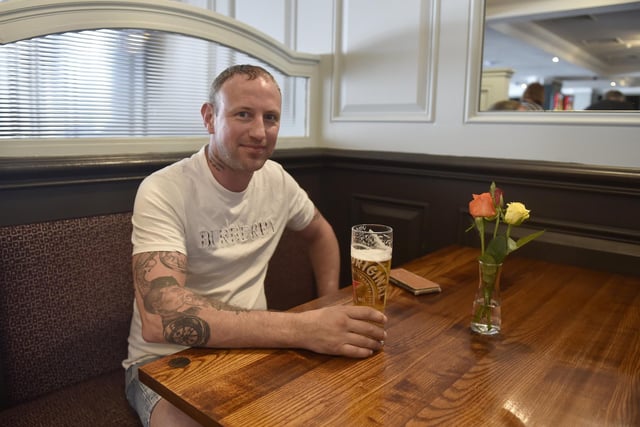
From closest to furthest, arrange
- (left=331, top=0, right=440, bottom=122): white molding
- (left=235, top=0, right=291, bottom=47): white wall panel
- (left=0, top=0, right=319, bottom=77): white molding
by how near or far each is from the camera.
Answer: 1. (left=0, top=0, right=319, bottom=77): white molding
2. (left=331, top=0, right=440, bottom=122): white molding
3. (left=235, top=0, right=291, bottom=47): white wall panel

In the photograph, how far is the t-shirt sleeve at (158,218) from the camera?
4.24ft

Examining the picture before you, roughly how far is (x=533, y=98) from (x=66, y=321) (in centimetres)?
→ 181

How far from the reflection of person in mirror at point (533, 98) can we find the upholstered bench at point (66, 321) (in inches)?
59.6

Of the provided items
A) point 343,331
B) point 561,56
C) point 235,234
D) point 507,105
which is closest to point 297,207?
point 235,234

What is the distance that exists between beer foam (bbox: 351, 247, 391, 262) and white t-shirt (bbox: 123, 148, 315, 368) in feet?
1.57

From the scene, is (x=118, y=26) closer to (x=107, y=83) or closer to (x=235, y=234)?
(x=107, y=83)

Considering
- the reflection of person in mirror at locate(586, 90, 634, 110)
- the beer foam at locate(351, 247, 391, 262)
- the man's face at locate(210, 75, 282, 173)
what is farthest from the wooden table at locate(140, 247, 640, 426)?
the reflection of person in mirror at locate(586, 90, 634, 110)

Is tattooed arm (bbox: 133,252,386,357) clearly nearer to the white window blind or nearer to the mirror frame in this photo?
the white window blind

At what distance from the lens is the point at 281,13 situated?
272 centimetres

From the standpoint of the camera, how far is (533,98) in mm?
1964

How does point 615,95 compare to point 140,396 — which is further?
point 615,95

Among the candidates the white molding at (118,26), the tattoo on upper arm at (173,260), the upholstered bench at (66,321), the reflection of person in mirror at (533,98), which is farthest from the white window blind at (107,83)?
the reflection of person in mirror at (533,98)

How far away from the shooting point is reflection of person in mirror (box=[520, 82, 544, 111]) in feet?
6.36

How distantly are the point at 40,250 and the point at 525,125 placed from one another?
5.70ft
